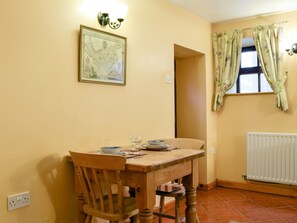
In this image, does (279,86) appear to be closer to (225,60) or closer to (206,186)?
(225,60)

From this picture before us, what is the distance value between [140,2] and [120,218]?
2.20m

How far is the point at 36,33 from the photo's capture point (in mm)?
2135

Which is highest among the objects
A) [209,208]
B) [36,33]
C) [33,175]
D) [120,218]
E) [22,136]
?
[36,33]

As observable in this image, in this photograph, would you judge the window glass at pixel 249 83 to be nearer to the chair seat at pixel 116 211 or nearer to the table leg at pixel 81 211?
the chair seat at pixel 116 211

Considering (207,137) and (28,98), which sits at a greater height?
(28,98)

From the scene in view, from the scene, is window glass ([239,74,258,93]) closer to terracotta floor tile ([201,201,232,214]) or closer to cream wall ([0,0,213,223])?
terracotta floor tile ([201,201,232,214])

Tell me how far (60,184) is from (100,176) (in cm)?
46

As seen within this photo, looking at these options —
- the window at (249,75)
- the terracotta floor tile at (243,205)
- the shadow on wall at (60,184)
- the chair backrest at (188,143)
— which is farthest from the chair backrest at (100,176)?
the window at (249,75)

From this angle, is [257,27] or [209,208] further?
[257,27]

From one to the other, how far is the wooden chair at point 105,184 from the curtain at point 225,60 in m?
2.68

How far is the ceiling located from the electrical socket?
2.69 m

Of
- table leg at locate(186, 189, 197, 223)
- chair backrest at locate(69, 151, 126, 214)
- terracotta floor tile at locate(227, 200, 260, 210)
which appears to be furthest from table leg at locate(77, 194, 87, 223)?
terracotta floor tile at locate(227, 200, 260, 210)

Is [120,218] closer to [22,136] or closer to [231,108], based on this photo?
[22,136]

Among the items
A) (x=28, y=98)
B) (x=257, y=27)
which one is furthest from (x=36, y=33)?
(x=257, y=27)
